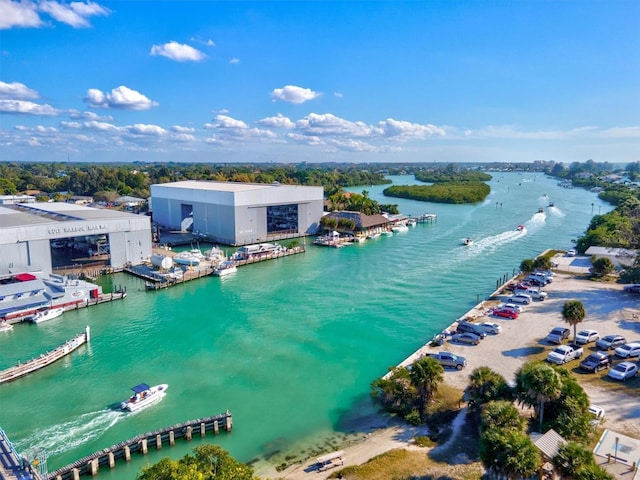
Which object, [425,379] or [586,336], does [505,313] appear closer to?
[586,336]

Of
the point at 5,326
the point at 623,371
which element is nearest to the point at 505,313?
the point at 623,371

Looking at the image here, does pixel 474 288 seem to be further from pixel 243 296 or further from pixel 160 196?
pixel 160 196

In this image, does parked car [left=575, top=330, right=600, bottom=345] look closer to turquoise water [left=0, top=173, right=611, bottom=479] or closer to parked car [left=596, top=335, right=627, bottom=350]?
parked car [left=596, top=335, right=627, bottom=350]

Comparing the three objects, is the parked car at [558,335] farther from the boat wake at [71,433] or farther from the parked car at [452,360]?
the boat wake at [71,433]

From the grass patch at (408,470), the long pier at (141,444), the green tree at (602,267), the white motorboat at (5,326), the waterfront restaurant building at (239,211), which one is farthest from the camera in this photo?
the waterfront restaurant building at (239,211)

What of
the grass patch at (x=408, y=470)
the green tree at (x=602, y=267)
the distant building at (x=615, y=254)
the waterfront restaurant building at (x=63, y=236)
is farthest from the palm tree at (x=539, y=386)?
the waterfront restaurant building at (x=63, y=236)

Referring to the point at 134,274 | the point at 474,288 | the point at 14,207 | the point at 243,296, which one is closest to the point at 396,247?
the point at 474,288

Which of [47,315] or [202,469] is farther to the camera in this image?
[47,315]
